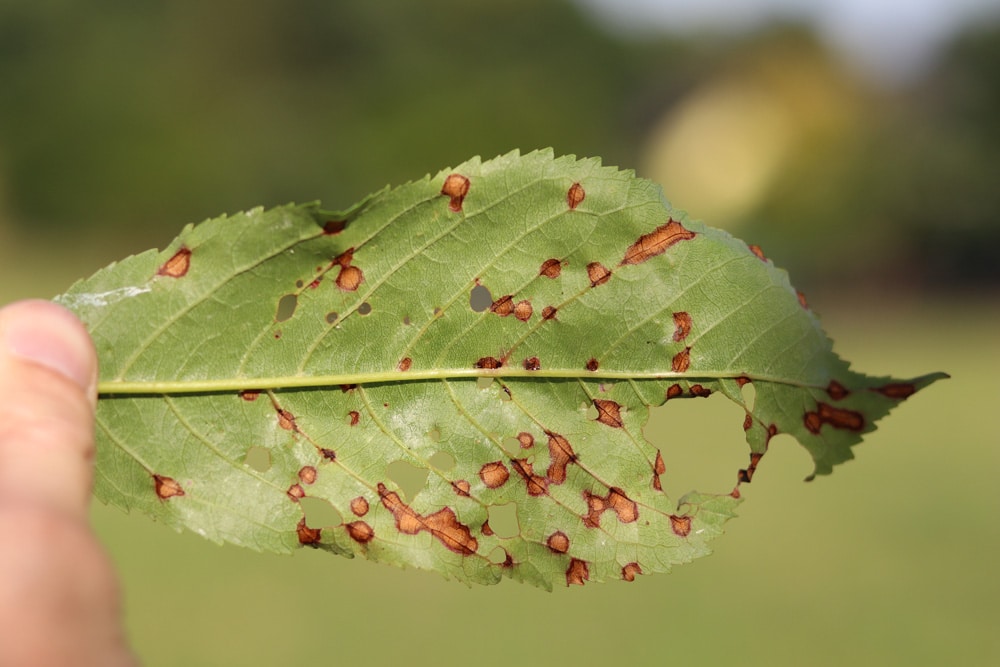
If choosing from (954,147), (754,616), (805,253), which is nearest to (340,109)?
(805,253)

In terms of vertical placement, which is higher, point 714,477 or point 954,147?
point 954,147

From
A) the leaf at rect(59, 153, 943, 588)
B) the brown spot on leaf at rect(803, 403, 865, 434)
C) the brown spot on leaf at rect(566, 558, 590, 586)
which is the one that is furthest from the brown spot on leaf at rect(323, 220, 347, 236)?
the brown spot on leaf at rect(803, 403, 865, 434)

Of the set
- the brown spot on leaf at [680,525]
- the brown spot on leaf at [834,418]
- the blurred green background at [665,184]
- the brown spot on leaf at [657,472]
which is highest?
the blurred green background at [665,184]

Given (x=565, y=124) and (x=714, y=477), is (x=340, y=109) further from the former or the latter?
(x=714, y=477)

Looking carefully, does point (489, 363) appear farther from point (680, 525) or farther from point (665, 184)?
point (665, 184)

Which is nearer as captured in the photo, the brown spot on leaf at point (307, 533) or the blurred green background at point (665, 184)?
the brown spot on leaf at point (307, 533)

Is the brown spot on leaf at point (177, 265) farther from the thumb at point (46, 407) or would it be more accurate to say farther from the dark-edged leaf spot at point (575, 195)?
the dark-edged leaf spot at point (575, 195)

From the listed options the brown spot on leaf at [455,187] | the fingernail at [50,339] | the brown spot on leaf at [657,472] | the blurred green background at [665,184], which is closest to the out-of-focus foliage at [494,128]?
the blurred green background at [665,184]

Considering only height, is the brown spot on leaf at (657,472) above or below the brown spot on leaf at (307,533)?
above
